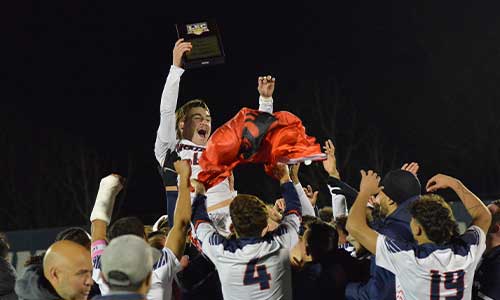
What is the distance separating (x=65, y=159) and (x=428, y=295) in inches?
1337

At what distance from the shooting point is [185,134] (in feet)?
24.3

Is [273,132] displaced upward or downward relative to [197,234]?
upward

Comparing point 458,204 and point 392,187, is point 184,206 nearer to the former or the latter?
point 392,187

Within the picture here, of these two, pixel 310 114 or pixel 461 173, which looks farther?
pixel 310 114

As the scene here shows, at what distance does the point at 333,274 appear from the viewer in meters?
5.96

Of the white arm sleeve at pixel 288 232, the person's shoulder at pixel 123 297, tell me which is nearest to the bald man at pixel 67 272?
the person's shoulder at pixel 123 297

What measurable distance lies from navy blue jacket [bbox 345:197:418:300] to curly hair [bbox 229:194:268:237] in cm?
88

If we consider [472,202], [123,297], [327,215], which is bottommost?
[327,215]

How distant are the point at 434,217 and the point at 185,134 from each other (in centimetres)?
295

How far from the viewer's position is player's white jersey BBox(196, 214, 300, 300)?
560cm

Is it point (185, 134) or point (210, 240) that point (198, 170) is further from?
point (210, 240)

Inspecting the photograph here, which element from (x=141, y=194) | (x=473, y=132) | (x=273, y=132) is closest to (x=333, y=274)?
(x=273, y=132)

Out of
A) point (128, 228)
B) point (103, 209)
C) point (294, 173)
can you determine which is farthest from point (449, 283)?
point (103, 209)

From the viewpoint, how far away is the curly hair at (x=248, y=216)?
18.4 feet
